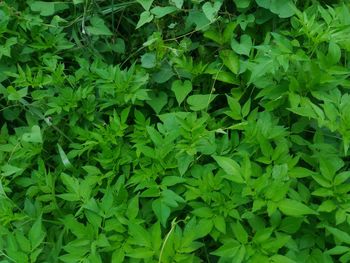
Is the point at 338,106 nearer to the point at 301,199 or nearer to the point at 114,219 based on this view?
the point at 301,199

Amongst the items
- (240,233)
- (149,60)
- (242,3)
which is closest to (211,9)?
(242,3)

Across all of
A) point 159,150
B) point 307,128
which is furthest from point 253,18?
point 159,150

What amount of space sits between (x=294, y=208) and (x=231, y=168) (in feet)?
0.68

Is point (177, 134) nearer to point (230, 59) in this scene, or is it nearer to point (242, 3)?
point (230, 59)

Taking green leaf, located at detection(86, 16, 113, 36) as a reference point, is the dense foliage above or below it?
below

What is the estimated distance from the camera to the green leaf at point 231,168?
1.41 metres

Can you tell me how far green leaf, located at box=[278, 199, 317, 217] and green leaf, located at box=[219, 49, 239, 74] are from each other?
1.95ft

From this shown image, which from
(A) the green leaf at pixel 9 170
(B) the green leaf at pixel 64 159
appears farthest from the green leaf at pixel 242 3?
(A) the green leaf at pixel 9 170

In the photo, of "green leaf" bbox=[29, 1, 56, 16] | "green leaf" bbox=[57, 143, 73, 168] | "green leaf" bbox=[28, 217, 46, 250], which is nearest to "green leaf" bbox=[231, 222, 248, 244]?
"green leaf" bbox=[28, 217, 46, 250]

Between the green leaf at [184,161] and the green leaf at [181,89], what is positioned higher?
the green leaf at [181,89]

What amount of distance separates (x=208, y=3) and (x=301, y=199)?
2.70ft

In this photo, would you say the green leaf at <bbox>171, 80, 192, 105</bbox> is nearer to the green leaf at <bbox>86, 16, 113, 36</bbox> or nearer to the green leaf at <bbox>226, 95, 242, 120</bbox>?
the green leaf at <bbox>226, 95, 242, 120</bbox>

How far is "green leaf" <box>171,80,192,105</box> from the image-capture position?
5.98ft

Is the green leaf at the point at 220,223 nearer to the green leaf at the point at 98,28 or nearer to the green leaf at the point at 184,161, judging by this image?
the green leaf at the point at 184,161
